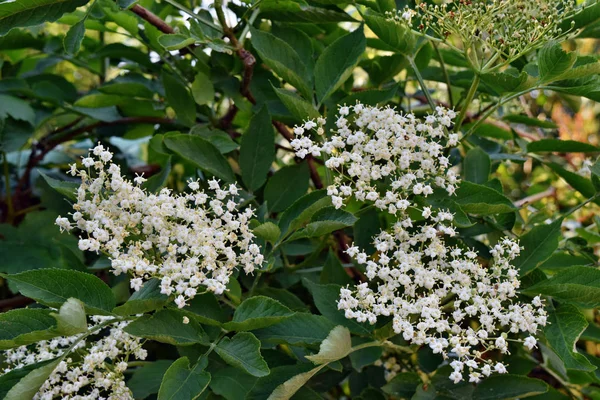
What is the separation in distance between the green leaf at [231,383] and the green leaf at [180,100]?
19.4 inches

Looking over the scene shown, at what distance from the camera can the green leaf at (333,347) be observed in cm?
81

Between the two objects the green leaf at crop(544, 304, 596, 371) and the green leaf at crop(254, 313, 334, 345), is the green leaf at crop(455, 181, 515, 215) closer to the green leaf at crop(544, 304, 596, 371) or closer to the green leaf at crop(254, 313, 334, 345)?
the green leaf at crop(544, 304, 596, 371)

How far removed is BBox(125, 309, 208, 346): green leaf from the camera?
0.81m

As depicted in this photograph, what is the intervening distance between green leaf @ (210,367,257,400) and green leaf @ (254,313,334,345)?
0.20 ft

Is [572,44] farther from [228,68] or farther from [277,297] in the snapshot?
[277,297]

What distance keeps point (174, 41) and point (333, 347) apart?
0.51m

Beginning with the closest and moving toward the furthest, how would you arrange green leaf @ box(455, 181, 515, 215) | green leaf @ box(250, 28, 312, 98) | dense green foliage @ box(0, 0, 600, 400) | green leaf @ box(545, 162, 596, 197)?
dense green foliage @ box(0, 0, 600, 400), green leaf @ box(455, 181, 515, 215), green leaf @ box(250, 28, 312, 98), green leaf @ box(545, 162, 596, 197)

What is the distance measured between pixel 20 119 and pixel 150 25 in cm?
32

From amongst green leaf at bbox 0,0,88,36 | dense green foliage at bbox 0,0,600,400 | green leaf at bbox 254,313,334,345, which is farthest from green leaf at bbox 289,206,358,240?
green leaf at bbox 0,0,88,36

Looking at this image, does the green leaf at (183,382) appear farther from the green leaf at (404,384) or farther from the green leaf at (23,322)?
the green leaf at (404,384)

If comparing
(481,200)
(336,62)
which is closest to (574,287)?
(481,200)

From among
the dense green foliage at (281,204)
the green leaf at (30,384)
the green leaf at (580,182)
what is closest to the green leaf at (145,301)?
the dense green foliage at (281,204)

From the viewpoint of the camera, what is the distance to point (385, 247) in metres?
0.94

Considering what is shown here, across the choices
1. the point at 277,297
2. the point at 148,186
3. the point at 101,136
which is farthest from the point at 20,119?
the point at 277,297
